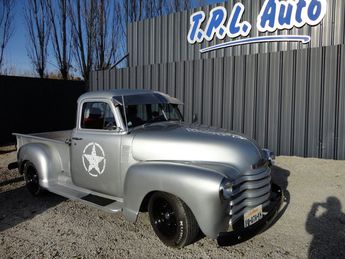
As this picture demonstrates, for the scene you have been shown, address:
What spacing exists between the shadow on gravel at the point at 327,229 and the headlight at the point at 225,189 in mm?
1287

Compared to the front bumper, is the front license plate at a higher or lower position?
higher

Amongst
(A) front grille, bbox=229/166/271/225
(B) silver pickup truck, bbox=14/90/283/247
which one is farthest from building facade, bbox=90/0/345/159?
(A) front grille, bbox=229/166/271/225

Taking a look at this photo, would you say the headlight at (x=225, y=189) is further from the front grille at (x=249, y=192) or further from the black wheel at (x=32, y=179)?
the black wheel at (x=32, y=179)

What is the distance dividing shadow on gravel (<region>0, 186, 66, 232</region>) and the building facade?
5539 millimetres

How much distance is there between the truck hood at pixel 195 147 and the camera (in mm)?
3822

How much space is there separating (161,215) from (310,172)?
4531 mm

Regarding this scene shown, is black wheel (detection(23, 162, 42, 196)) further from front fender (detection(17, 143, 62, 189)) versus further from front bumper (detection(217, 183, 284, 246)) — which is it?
front bumper (detection(217, 183, 284, 246))

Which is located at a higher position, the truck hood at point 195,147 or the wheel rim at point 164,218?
the truck hood at point 195,147

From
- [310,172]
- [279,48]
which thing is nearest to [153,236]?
[310,172]

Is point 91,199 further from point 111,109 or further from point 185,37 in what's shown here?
point 185,37

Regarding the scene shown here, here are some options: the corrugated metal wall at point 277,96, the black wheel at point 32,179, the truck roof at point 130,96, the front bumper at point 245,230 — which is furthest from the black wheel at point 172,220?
the corrugated metal wall at point 277,96

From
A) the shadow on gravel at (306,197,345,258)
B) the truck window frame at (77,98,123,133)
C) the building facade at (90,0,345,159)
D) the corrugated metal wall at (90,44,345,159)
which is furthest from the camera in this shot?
the building facade at (90,0,345,159)

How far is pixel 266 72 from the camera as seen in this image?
8859 millimetres

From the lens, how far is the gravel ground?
3.88 m
